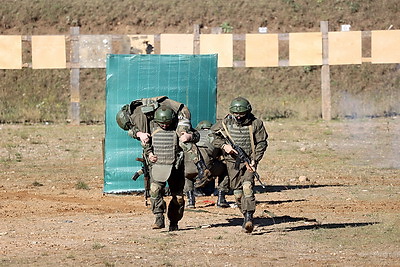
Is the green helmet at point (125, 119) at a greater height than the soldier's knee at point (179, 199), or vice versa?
the green helmet at point (125, 119)

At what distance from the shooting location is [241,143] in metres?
12.8

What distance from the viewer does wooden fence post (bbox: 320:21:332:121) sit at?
100ft

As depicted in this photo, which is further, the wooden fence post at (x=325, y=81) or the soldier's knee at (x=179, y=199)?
the wooden fence post at (x=325, y=81)

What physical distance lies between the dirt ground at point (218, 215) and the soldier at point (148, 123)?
1106mm

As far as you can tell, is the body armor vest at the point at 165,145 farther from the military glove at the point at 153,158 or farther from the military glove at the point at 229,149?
the military glove at the point at 229,149

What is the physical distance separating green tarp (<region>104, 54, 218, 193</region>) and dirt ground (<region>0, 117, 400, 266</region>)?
0.58 meters

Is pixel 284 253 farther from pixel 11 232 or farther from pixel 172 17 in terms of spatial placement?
pixel 172 17

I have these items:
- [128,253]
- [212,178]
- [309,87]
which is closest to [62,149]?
[212,178]

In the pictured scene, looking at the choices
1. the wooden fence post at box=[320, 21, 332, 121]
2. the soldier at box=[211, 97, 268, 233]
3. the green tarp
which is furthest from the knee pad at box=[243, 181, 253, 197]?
the wooden fence post at box=[320, 21, 332, 121]

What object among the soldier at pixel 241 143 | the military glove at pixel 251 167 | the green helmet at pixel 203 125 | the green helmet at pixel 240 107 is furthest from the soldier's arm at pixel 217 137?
the green helmet at pixel 203 125

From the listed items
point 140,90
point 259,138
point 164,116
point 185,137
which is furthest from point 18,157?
point 259,138

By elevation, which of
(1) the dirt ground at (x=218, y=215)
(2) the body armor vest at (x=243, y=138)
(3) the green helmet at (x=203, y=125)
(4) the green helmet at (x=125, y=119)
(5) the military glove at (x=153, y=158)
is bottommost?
(1) the dirt ground at (x=218, y=215)

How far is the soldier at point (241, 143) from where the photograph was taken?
12656 mm

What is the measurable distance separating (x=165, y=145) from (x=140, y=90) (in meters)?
4.18
